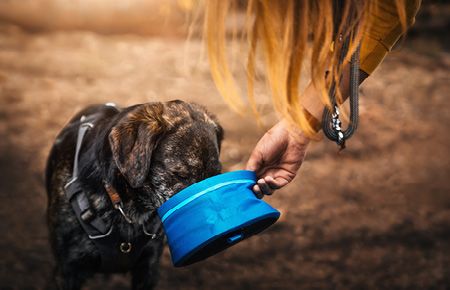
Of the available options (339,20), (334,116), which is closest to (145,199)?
(334,116)

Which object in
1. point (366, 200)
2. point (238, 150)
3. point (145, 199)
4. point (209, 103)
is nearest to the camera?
point (145, 199)

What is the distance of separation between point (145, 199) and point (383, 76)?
516 cm

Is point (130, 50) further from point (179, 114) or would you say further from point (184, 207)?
point (184, 207)

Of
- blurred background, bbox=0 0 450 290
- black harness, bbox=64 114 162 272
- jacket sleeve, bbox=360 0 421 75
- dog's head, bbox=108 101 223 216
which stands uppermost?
jacket sleeve, bbox=360 0 421 75

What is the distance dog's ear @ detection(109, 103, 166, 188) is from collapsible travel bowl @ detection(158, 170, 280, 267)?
38 cm

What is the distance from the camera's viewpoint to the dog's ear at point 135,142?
8.43ft

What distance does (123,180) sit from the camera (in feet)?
8.98

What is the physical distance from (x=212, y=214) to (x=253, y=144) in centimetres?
341

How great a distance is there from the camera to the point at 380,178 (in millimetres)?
5070

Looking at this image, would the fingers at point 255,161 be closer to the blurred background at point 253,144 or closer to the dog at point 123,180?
the dog at point 123,180

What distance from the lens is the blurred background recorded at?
4.02m

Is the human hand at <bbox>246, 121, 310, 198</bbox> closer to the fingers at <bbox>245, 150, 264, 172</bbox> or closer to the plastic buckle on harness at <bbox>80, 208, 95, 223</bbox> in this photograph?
the fingers at <bbox>245, 150, 264, 172</bbox>

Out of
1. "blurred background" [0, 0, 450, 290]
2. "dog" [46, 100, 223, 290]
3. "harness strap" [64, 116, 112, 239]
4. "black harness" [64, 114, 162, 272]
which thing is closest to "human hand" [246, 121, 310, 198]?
"dog" [46, 100, 223, 290]

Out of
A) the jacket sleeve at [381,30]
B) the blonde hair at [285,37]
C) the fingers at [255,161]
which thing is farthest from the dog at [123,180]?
the jacket sleeve at [381,30]
